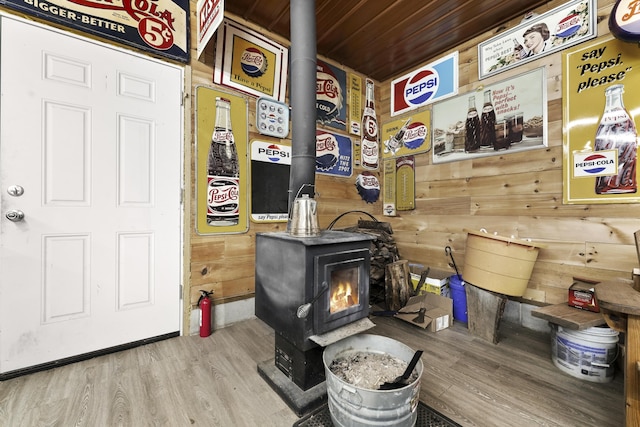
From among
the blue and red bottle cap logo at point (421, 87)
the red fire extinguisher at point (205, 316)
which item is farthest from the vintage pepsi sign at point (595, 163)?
the red fire extinguisher at point (205, 316)

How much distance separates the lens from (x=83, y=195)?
1753mm

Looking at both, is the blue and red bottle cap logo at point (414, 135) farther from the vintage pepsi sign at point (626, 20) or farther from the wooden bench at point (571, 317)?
the wooden bench at point (571, 317)

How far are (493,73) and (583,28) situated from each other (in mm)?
599

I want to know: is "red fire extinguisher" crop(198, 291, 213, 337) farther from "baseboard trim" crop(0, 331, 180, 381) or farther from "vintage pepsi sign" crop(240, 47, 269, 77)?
"vintage pepsi sign" crop(240, 47, 269, 77)

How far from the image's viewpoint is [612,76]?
1.84m

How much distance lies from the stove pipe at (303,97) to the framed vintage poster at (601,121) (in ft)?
6.51

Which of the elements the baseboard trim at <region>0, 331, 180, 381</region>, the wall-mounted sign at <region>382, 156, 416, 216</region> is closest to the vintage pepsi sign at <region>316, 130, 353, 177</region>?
the wall-mounted sign at <region>382, 156, 416, 216</region>

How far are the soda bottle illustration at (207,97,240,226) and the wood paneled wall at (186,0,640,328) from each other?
0.47ft

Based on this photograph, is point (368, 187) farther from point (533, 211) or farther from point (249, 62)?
point (249, 62)

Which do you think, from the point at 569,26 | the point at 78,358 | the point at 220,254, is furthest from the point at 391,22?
the point at 78,358

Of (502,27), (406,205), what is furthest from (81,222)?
(502,27)

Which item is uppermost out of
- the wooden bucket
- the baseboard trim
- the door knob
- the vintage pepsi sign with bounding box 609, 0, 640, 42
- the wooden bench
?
the vintage pepsi sign with bounding box 609, 0, 640, 42

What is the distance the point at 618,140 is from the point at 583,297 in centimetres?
111

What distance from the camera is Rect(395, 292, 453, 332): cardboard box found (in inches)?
86.2
